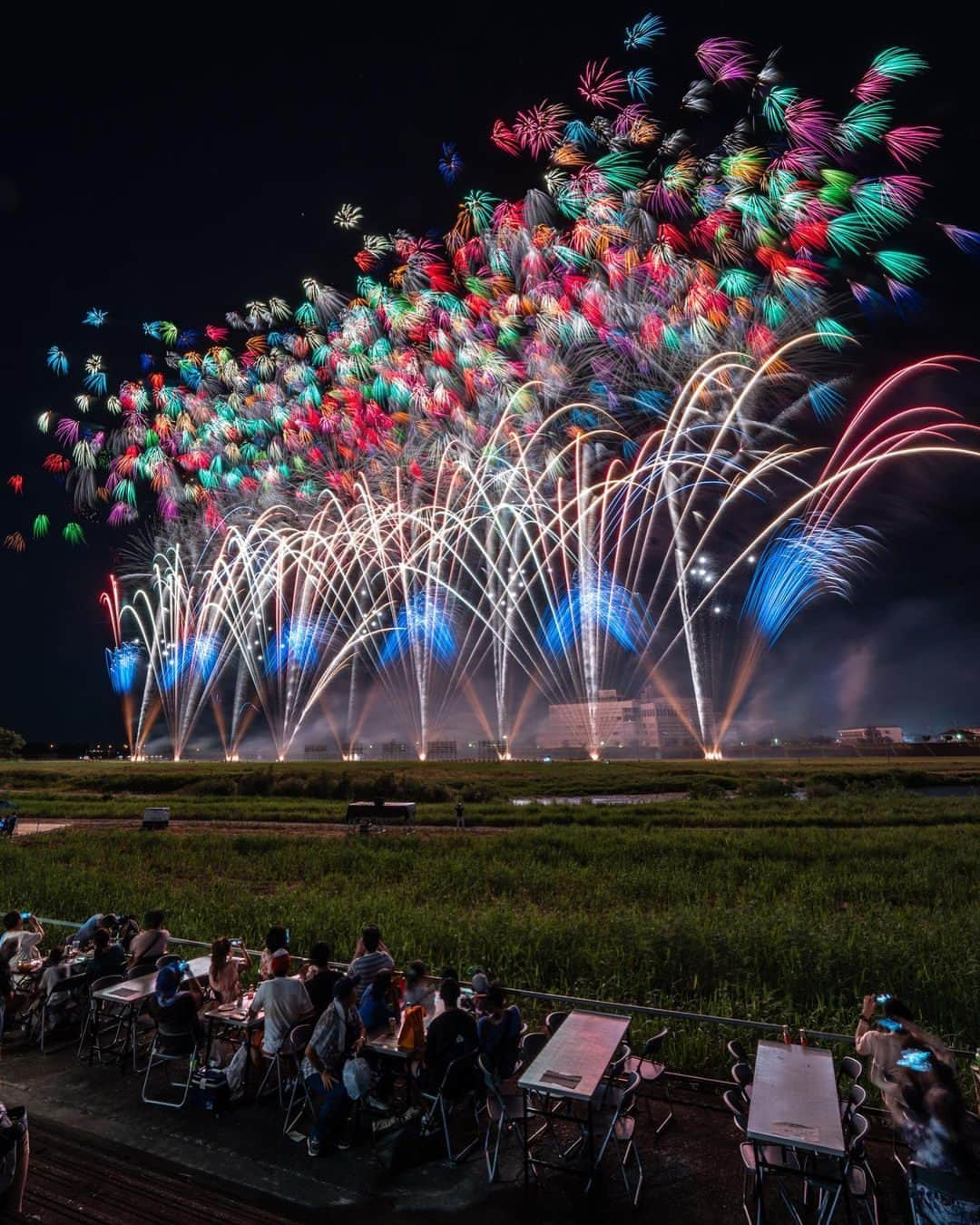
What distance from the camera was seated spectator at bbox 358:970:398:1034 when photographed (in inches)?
302

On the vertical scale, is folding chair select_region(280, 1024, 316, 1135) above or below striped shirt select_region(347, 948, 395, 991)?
below

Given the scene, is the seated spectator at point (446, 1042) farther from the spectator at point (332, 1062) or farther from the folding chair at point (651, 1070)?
the folding chair at point (651, 1070)

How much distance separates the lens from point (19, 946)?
10.6 metres

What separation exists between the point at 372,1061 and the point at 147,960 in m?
4.16

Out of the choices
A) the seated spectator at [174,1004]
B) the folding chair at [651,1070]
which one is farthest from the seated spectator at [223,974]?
the folding chair at [651,1070]

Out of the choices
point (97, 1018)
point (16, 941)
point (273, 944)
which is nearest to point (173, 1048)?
point (273, 944)

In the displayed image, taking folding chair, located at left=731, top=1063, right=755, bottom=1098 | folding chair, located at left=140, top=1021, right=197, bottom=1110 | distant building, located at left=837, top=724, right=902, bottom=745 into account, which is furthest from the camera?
A: distant building, located at left=837, top=724, right=902, bottom=745

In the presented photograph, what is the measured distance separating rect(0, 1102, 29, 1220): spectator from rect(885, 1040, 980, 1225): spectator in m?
6.81

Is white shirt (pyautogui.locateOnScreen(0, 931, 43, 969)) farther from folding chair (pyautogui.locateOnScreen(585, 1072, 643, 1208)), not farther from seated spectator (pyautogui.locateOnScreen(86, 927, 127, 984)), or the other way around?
folding chair (pyautogui.locateOnScreen(585, 1072, 643, 1208))

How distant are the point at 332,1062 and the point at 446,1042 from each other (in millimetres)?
1230

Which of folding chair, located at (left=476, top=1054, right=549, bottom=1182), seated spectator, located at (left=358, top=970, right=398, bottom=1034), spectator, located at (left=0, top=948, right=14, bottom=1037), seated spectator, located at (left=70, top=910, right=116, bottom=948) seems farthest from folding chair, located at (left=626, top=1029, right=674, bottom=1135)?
seated spectator, located at (left=70, top=910, right=116, bottom=948)

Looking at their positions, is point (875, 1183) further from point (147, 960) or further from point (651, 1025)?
point (147, 960)

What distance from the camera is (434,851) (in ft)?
81.3

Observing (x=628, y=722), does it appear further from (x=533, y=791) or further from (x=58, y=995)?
(x=58, y=995)
